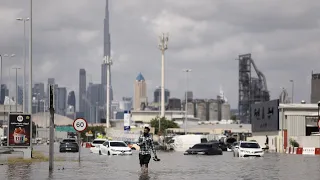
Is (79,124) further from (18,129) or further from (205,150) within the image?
(205,150)

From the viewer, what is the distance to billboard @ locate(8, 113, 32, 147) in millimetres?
40625

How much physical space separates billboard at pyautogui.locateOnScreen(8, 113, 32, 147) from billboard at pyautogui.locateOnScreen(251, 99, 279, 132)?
190 feet

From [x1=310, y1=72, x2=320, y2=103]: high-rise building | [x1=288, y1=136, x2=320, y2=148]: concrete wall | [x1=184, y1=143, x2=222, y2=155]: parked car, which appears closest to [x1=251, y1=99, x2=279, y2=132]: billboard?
[x1=288, y1=136, x2=320, y2=148]: concrete wall

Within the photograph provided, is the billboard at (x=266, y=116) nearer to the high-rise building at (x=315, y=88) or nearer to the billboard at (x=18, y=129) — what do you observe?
the high-rise building at (x=315, y=88)

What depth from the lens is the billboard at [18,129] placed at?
133ft

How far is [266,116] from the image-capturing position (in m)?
102

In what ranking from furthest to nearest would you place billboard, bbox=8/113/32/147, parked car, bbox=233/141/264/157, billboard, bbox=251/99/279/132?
1. billboard, bbox=251/99/279/132
2. parked car, bbox=233/141/264/157
3. billboard, bbox=8/113/32/147

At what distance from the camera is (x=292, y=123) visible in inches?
3674

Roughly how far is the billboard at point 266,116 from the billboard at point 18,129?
2283 inches

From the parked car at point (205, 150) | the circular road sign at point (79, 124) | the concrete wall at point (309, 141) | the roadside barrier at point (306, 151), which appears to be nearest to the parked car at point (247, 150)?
the parked car at point (205, 150)

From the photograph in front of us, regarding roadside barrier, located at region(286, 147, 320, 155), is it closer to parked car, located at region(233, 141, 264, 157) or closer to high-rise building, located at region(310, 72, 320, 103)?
parked car, located at region(233, 141, 264, 157)

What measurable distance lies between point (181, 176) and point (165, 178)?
5.00 ft

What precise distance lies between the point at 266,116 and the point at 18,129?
216 feet

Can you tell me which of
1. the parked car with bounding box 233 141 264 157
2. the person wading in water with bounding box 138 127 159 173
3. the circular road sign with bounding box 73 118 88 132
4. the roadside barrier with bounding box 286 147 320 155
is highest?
the circular road sign with bounding box 73 118 88 132
